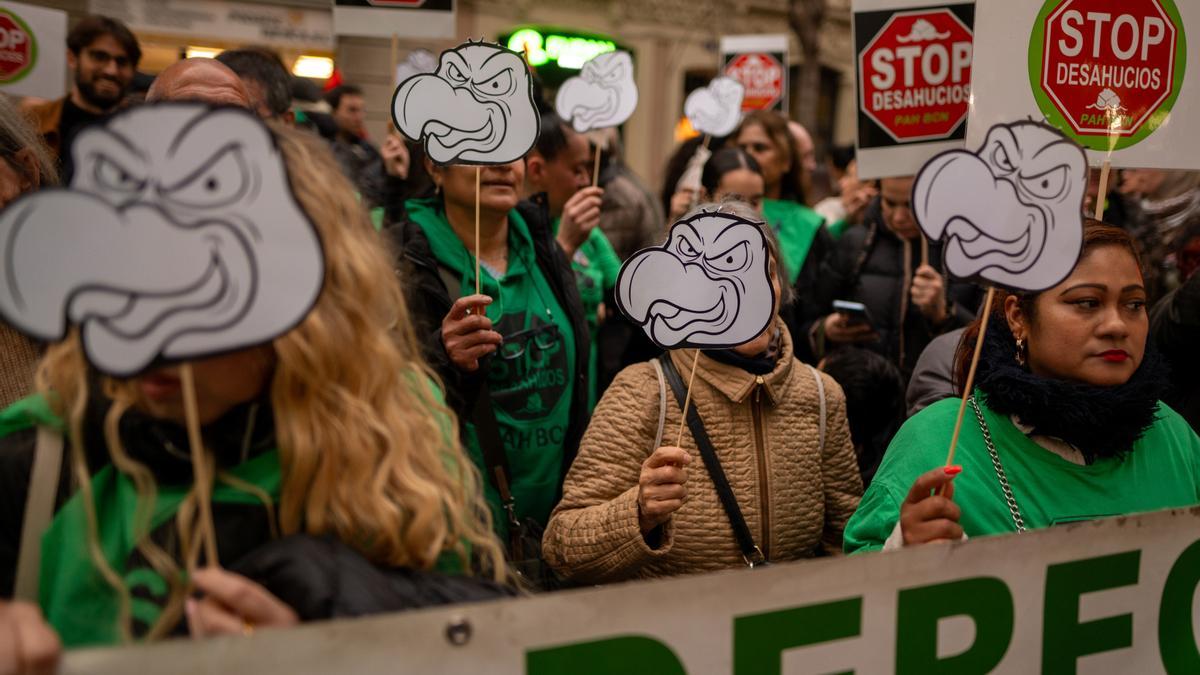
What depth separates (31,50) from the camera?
4863 millimetres

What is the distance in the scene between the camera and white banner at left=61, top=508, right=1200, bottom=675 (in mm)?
1303

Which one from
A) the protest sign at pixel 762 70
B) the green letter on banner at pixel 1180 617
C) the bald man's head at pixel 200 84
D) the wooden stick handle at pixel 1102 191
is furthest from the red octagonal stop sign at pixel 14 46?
the protest sign at pixel 762 70

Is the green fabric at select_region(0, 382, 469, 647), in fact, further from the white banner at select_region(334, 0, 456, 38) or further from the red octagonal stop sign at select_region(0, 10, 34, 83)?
the red octagonal stop sign at select_region(0, 10, 34, 83)

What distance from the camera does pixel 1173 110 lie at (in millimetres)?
2793

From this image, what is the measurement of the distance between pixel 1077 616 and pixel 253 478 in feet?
4.56

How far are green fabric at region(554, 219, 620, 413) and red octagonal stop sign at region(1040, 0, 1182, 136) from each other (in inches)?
72.0

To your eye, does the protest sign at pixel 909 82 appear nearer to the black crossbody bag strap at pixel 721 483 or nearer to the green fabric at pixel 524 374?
the green fabric at pixel 524 374

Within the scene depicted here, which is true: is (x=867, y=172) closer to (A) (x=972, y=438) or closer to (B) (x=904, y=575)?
(A) (x=972, y=438)

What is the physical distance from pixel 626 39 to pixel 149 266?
54.7ft

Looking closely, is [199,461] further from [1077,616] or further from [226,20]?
[226,20]

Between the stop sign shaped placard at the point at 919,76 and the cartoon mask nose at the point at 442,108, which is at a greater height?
the stop sign shaped placard at the point at 919,76

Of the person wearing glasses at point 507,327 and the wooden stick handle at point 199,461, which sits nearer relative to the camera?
the wooden stick handle at point 199,461

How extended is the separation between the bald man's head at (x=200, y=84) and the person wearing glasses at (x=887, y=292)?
204 cm

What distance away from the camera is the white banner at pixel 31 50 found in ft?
15.8
